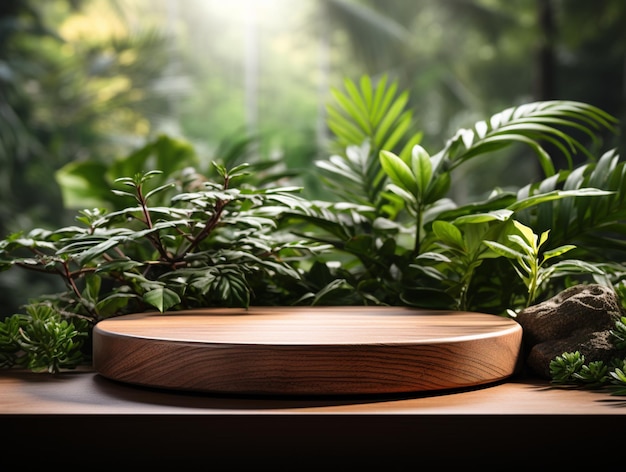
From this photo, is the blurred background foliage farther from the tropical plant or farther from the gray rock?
the gray rock

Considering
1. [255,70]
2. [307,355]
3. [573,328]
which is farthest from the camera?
[255,70]

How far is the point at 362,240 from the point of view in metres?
0.69

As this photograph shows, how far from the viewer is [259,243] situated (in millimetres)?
632

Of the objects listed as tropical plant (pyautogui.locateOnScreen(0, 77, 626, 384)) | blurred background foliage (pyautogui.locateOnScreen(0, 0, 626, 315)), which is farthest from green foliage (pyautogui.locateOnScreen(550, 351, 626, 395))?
blurred background foliage (pyautogui.locateOnScreen(0, 0, 626, 315))

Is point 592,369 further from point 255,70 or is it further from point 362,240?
point 255,70

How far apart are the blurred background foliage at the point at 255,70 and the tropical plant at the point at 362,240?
3647 millimetres

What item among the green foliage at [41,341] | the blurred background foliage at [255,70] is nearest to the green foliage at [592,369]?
the green foliage at [41,341]

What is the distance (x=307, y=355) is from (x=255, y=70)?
1236cm

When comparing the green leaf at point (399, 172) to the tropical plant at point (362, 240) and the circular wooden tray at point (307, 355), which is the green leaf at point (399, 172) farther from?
the circular wooden tray at point (307, 355)

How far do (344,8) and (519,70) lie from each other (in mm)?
2761

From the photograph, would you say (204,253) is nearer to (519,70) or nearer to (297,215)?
(297,215)

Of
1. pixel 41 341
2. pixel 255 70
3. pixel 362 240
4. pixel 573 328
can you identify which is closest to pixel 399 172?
pixel 362 240
